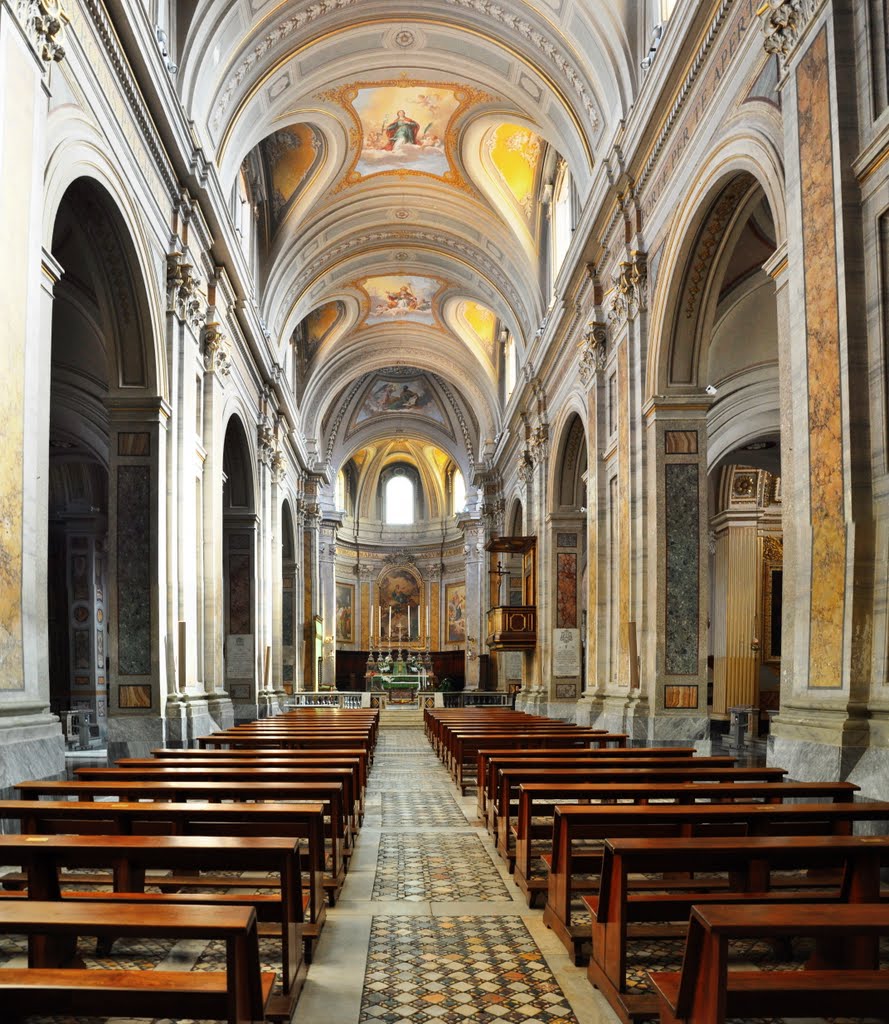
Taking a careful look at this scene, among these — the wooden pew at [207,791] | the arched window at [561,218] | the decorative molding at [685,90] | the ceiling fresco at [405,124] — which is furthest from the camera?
the arched window at [561,218]

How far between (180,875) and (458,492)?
1442 inches

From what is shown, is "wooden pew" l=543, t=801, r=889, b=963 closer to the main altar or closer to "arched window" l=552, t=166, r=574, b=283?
"arched window" l=552, t=166, r=574, b=283

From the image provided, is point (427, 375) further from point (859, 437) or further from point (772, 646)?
point (859, 437)

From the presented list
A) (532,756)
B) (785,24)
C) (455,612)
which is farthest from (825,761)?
(455,612)

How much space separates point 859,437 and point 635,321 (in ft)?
21.9

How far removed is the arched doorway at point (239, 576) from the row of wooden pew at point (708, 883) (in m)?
13.1

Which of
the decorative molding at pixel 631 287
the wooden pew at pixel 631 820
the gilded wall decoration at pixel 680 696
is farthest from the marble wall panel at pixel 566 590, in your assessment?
the wooden pew at pixel 631 820

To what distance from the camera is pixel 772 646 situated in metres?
18.8

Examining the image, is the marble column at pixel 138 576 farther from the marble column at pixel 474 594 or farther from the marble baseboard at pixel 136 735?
the marble column at pixel 474 594

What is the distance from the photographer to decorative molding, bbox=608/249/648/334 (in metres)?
12.9

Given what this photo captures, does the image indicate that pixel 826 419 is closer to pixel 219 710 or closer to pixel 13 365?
pixel 13 365

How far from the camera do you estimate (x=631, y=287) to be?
13.1m

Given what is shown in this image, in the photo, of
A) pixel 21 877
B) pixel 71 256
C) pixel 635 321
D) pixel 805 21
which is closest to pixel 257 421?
pixel 71 256

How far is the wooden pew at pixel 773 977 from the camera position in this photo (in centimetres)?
246
